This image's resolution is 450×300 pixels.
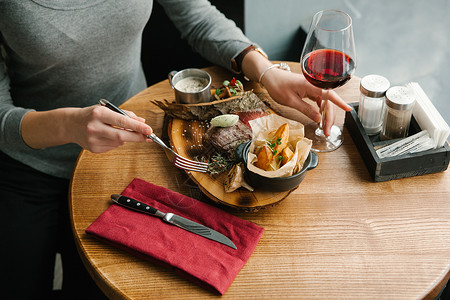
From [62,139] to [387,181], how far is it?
99 cm

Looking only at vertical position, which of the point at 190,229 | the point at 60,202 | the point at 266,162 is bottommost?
the point at 60,202

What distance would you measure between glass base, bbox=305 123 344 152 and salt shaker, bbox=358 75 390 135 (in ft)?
0.31

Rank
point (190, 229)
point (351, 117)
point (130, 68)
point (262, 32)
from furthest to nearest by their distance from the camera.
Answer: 1. point (262, 32)
2. point (130, 68)
3. point (351, 117)
4. point (190, 229)

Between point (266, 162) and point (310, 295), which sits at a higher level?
point (266, 162)

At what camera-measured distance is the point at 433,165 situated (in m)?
1.15

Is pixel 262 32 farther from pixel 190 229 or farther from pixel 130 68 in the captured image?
pixel 190 229

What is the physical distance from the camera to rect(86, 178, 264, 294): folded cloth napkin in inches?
37.3

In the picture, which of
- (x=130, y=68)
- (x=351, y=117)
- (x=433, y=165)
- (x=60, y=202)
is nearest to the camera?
(x=433, y=165)

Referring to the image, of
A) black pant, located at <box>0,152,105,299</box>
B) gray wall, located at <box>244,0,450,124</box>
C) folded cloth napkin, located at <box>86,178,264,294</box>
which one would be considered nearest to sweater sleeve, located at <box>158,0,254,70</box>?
gray wall, located at <box>244,0,450,124</box>

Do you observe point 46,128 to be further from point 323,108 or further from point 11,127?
→ point 323,108

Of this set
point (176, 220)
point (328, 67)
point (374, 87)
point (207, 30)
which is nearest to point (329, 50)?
point (328, 67)

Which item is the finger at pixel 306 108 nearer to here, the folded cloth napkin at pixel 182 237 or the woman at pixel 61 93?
the woman at pixel 61 93

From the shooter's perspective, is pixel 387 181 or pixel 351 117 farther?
pixel 351 117

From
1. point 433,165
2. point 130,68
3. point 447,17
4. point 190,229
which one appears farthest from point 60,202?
point 447,17
